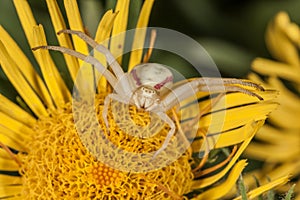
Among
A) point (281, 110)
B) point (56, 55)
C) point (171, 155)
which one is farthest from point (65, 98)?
point (281, 110)

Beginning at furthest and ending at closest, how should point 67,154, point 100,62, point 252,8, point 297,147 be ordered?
point 252,8
point 297,147
point 100,62
point 67,154

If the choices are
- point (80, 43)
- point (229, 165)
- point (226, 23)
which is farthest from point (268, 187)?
point (226, 23)

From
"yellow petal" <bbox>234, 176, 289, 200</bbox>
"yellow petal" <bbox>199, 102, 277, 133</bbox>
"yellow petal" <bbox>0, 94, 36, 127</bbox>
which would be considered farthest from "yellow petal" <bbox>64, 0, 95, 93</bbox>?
"yellow petal" <bbox>234, 176, 289, 200</bbox>

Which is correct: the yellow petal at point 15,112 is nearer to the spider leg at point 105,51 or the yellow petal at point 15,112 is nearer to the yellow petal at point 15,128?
the yellow petal at point 15,128

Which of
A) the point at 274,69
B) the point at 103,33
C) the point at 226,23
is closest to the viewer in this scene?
the point at 103,33

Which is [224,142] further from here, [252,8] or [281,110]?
[252,8]

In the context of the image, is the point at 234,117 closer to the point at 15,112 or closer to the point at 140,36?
the point at 140,36
